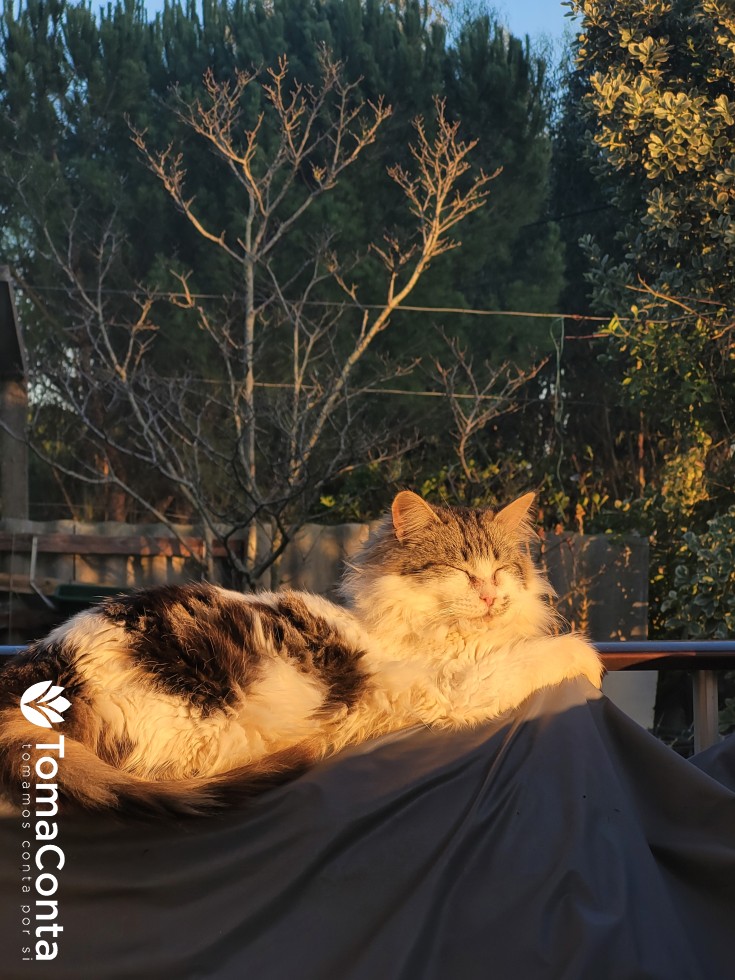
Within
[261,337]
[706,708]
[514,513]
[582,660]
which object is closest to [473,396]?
[261,337]

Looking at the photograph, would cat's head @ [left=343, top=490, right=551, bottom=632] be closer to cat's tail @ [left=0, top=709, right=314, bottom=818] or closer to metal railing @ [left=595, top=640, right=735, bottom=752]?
metal railing @ [left=595, top=640, right=735, bottom=752]

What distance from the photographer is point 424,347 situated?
279 inches

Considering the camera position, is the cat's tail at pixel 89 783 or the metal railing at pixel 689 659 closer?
the cat's tail at pixel 89 783

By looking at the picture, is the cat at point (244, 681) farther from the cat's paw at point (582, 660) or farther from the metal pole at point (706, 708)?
the metal pole at point (706, 708)

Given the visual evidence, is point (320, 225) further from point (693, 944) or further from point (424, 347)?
point (693, 944)

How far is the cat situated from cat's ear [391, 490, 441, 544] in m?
0.16

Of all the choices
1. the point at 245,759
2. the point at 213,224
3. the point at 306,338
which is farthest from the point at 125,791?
the point at 213,224

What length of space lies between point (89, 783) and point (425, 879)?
430 millimetres

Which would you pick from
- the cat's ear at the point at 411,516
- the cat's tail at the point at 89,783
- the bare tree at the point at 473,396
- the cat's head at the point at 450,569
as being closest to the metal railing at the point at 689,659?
the cat's head at the point at 450,569

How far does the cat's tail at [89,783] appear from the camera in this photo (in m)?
1.22

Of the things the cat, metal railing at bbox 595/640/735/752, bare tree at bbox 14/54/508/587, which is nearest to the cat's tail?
the cat

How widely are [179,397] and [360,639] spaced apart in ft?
12.8

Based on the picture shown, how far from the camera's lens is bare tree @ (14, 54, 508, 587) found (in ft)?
17.6

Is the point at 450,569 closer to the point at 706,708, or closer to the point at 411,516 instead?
the point at 411,516
